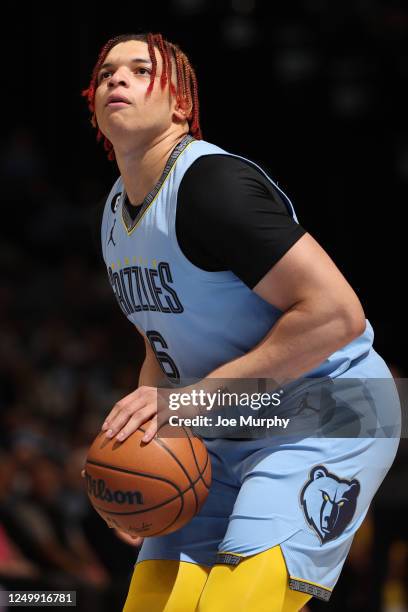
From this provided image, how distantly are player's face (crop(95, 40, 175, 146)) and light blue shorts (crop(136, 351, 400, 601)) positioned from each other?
937 millimetres

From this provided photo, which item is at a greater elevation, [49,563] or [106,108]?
[106,108]

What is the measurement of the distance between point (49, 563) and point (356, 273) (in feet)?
15.8

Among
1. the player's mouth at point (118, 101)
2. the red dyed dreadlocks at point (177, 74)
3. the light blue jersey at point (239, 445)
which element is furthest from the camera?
the red dyed dreadlocks at point (177, 74)

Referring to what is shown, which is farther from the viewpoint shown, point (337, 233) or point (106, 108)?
point (337, 233)

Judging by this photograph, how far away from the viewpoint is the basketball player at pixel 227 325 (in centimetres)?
285

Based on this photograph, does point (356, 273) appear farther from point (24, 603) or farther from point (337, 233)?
point (24, 603)

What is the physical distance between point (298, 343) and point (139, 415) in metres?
0.47

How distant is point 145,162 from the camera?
3.23 m

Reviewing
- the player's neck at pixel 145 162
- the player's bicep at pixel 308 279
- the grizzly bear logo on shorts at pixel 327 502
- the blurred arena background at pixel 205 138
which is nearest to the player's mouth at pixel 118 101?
the player's neck at pixel 145 162

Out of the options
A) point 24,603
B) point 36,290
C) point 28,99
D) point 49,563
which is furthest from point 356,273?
point 24,603

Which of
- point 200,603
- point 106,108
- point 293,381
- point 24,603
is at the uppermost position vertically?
point 106,108

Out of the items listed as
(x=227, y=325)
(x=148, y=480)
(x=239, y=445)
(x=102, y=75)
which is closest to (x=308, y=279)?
(x=227, y=325)

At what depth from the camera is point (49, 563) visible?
6254 mm

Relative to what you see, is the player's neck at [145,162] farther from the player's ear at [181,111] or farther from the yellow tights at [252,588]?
the yellow tights at [252,588]
